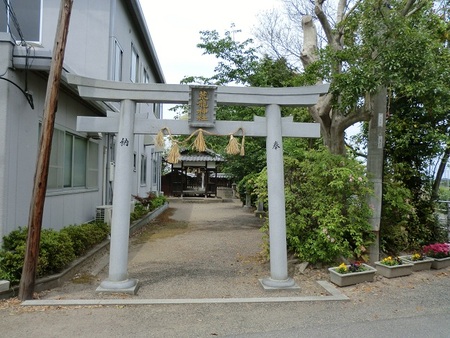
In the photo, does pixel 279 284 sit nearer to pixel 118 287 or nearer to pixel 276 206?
pixel 276 206

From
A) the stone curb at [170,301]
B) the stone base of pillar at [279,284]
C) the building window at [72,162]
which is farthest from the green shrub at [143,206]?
the stone base of pillar at [279,284]

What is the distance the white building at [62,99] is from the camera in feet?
19.9

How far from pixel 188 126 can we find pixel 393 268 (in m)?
4.69

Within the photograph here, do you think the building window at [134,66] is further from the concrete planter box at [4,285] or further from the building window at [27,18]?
the concrete planter box at [4,285]

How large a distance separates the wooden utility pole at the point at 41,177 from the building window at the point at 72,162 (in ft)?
8.80

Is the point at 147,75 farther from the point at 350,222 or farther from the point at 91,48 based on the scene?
the point at 350,222

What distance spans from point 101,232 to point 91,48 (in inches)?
208

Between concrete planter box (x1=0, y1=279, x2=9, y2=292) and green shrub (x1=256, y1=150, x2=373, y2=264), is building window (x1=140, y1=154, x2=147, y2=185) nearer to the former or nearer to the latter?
green shrub (x1=256, y1=150, x2=373, y2=264)

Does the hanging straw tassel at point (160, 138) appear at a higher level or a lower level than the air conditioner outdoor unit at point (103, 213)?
higher

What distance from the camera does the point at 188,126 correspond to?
20.7 feet

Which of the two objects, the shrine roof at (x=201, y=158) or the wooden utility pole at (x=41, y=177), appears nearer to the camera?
the wooden utility pole at (x=41, y=177)

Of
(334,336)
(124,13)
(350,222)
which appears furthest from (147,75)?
(334,336)

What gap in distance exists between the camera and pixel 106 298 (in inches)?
219

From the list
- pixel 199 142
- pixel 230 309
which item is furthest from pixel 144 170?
pixel 230 309
